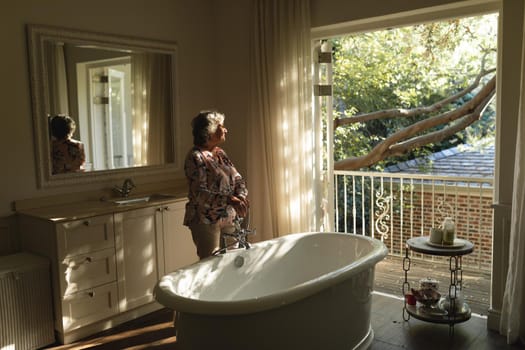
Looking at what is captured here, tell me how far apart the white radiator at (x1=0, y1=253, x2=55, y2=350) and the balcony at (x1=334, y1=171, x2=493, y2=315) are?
8.55ft

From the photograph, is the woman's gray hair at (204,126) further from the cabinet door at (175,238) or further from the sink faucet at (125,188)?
the sink faucet at (125,188)

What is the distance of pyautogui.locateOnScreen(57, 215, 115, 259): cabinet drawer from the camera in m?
3.18

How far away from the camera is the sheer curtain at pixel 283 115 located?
4035 millimetres

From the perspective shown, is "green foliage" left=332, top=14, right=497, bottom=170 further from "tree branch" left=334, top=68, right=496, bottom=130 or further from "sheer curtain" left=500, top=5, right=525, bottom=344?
"sheer curtain" left=500, top=5, right=525, bottom=344

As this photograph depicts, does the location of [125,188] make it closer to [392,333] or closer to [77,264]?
[77,264]

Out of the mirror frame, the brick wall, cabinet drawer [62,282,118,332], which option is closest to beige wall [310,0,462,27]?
the mirror frame

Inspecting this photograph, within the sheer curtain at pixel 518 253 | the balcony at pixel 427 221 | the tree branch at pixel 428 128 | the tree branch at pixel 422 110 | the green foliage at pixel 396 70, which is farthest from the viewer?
the green foliage at pixel 396 70

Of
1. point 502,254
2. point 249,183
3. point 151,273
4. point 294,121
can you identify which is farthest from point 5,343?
point 502,254

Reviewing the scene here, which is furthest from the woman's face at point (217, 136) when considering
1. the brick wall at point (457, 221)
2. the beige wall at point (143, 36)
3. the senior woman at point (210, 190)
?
the brick wall at point (457, 221)

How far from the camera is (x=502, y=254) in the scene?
320 centimetres

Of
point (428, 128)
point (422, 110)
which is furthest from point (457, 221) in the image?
point (422, 110)

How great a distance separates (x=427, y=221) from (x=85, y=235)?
4261mm

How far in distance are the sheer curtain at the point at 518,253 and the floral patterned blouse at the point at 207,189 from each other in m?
1.81

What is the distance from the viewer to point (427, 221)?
5977mm
